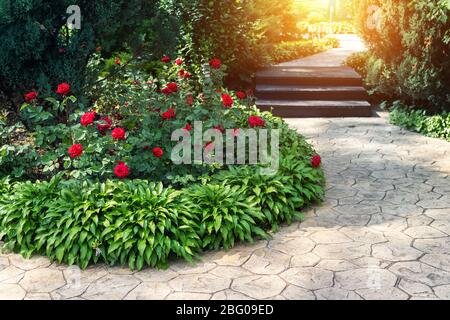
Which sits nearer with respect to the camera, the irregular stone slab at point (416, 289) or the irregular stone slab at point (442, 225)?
the irregular stone slab at point (416, 289)

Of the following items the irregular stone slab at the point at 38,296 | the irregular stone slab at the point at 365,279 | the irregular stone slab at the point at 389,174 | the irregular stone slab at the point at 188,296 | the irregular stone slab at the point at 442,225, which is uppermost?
the irregular stone slab at the point at 389,174

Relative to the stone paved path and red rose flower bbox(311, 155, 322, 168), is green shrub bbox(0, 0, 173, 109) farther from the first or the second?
red rose flower bbox(311, 155, 322, 168)

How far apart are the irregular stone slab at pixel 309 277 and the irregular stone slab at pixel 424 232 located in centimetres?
125

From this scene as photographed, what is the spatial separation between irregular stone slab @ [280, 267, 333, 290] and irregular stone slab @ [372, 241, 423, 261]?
631 mm

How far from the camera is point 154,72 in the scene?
10.9 metres

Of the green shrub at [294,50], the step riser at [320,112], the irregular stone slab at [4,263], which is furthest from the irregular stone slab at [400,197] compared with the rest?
the green shrub at [294,50]

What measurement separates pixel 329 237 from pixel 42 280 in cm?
276

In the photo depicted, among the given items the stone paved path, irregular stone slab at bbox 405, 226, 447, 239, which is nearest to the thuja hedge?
the stone paved path

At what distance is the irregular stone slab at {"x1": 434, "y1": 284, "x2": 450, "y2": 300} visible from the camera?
4.13 metres

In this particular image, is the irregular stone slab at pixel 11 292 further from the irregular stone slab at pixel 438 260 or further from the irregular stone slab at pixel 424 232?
the irregular stone slab at pixel 424 232

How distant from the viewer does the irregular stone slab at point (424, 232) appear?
522cm

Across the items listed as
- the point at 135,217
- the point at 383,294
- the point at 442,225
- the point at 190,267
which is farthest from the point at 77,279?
the point at 442,225

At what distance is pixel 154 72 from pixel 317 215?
246 inches

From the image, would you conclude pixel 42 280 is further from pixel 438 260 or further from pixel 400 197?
pixel 400 197
